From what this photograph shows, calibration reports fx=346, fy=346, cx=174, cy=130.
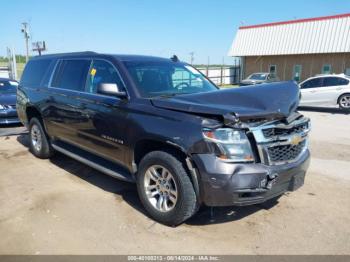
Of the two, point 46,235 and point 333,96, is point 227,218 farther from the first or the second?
point 333,96

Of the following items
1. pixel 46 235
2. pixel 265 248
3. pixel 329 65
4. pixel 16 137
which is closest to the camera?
pixel 265 248

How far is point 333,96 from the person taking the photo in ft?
48.2

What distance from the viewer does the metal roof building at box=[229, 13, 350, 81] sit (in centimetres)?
2873

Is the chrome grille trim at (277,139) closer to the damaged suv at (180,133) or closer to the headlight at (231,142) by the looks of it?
the damaged suv at (180,133)

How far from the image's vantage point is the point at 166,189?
3932 mm

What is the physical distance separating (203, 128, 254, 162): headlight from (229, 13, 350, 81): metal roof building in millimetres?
28240

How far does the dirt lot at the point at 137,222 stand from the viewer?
3.54 metres

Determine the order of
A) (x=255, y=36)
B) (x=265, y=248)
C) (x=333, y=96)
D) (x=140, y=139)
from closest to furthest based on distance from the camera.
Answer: (x=265, y=248) → (x=140, y=139) → (x=333, y=96) → (x=255, y=36)

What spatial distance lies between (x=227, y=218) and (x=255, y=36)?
3279 centimetres

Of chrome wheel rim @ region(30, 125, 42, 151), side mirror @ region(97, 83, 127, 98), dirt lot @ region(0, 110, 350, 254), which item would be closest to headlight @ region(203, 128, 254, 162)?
dirt lot @ region(0, 110, 350, 254)

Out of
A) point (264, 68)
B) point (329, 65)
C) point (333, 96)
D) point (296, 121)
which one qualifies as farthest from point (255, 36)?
point (296, 121)

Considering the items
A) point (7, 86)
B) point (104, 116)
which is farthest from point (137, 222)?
point (7, 86)

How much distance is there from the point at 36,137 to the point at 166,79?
11.3 ft

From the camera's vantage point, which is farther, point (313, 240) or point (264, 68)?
point (264, 68)
